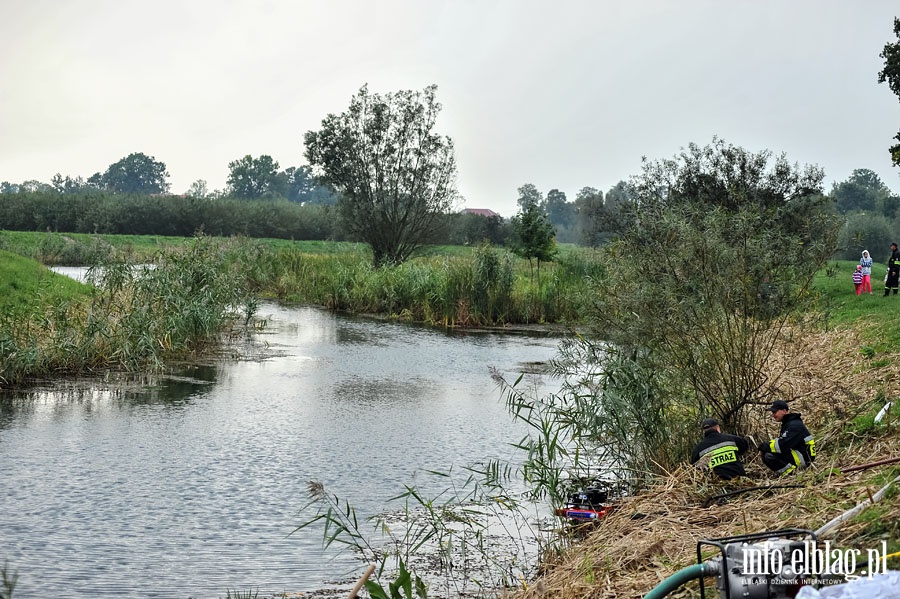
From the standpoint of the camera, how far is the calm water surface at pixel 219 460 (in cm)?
672

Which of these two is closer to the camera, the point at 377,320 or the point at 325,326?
the point at 325,326

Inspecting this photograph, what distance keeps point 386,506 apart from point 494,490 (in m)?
1.20

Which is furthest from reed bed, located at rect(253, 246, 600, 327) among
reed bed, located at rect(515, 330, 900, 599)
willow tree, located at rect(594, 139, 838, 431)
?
reed bed, located at rect(515, 330, 900, 599)

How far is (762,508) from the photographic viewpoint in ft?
19.5

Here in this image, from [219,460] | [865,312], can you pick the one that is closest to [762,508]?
[219,460]

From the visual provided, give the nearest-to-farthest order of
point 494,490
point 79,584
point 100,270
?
point 79,584 → point 494,490 → point 100,270

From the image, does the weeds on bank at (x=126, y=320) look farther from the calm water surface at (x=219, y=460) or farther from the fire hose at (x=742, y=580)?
the fire hose at (x=742, y=580)

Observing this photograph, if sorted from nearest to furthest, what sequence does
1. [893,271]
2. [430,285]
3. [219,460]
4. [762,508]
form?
[762,508]
[219,460]
[893,271]
[430,285]

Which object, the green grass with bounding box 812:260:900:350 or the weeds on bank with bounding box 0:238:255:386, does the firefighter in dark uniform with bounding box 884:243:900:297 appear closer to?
the green grass with bounding box 812:260:900:350

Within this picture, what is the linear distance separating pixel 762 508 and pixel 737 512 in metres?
0.17

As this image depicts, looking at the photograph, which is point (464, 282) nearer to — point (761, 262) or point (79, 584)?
point (761, 262)

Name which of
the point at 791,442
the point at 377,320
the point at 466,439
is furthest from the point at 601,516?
the point at 377,320

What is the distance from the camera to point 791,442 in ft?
23.2

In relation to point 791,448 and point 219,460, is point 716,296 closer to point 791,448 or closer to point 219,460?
point 791,448
